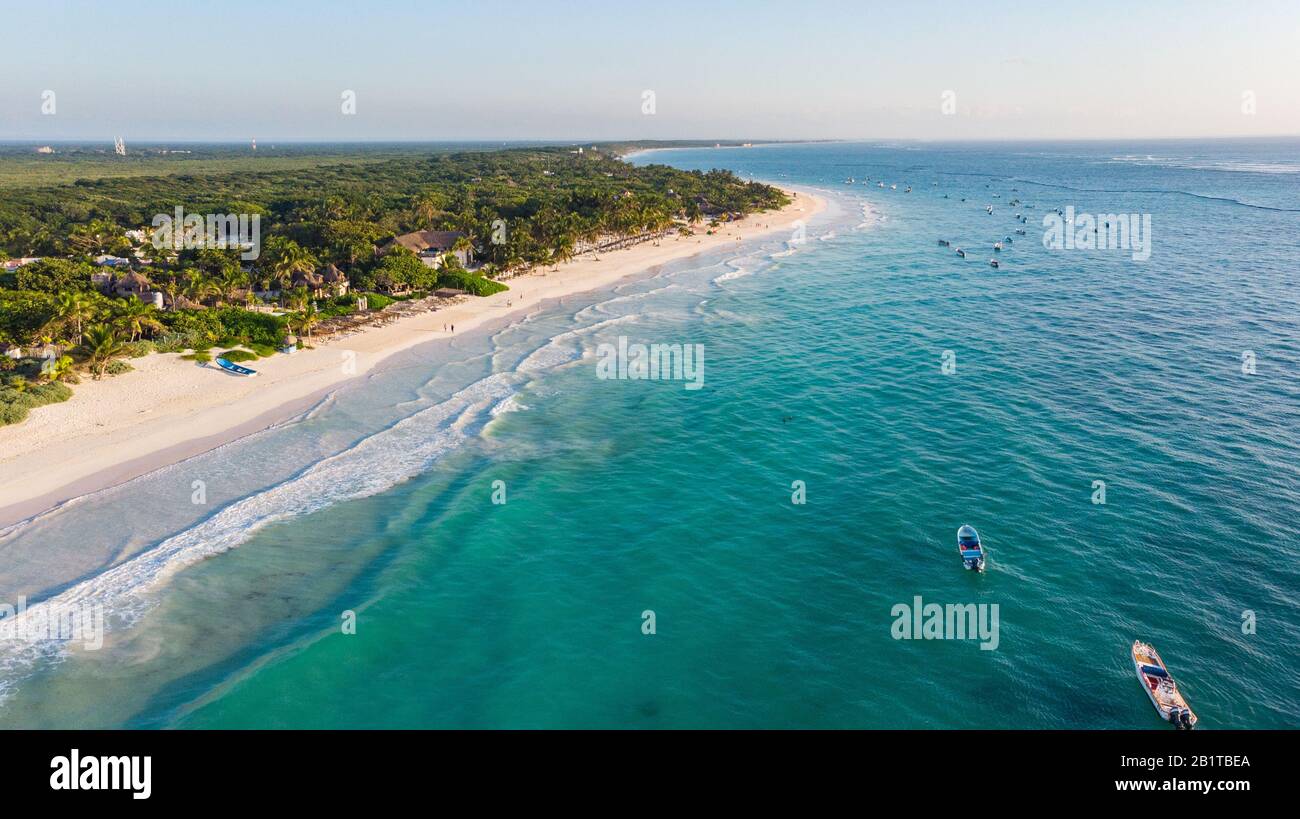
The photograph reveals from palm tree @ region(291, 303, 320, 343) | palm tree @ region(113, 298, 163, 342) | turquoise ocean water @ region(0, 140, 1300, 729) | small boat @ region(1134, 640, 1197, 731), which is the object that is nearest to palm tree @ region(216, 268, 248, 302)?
palm tree @ region(113, 298, 163, 342)

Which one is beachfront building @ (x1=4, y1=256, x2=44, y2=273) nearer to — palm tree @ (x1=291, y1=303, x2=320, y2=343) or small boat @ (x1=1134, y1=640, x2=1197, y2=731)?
palm tree @ (x1=291, y1=303, x2=320, y2=343)

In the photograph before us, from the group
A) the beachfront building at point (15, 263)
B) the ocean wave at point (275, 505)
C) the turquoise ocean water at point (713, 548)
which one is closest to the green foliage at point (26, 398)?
the turquoise ocean water at point (713, 548)

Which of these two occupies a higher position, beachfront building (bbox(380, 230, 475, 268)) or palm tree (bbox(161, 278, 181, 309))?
beachfront building (bbox(380, 230, 475, 268))

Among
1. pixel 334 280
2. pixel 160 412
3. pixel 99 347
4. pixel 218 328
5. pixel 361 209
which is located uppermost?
pixel 361 209

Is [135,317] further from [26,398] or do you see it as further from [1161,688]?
[1161,688]

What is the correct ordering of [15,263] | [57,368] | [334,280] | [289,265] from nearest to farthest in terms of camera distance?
1. [57,368]
2. [289,265]
3. [334,280]
4. [15,263]

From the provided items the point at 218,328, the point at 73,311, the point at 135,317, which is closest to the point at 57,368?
the point at 73,311

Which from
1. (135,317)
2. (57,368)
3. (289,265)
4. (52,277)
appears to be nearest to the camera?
(57,368)
